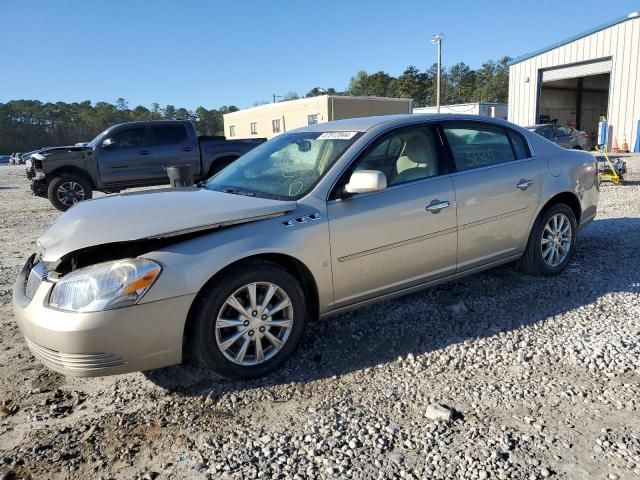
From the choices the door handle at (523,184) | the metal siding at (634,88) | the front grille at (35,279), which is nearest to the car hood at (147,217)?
the front grille at (35,279)

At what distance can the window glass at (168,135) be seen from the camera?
1162cm

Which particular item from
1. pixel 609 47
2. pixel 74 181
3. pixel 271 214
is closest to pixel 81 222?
pixel 271 214

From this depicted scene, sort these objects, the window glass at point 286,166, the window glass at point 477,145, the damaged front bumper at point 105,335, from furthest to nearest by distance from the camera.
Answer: the window glass at point 477,145 → the window glass at point 286,166 → the damaged front bumper at point 105,335

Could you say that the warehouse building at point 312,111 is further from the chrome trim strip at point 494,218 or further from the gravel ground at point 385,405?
the gravel ground at point 385,405

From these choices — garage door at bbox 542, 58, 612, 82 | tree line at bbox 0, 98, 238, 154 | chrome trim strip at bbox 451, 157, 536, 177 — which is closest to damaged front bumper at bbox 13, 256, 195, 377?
chrome trim strip at bbox 451, 157, 536, 177

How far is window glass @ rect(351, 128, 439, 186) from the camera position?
3760 mm

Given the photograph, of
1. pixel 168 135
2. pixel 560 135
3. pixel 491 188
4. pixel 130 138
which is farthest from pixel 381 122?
pixel 560 135

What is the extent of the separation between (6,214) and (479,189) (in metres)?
10.7

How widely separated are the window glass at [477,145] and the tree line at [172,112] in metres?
67.5

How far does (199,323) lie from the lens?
2.93m

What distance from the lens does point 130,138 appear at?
11.5 metres

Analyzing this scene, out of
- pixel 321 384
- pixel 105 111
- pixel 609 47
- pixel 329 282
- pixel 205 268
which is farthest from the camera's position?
pixel 105 111

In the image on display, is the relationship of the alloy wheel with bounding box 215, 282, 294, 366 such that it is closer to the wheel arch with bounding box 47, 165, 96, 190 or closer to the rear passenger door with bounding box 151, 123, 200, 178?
the rear passenger door with bounding box 151, 123, 200, 178

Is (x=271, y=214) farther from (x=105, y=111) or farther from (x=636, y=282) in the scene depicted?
(x=105, y=111)
